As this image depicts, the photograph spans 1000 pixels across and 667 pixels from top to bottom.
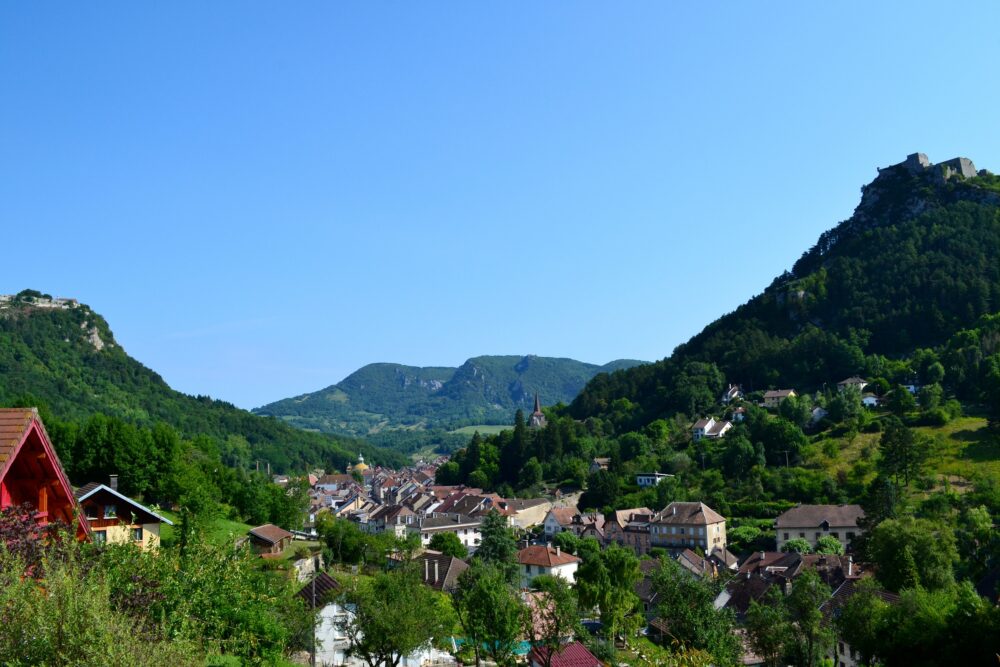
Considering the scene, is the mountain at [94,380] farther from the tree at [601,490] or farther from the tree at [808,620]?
the tree at [808,620]

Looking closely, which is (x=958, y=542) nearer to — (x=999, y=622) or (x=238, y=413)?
(x=999, y=622)

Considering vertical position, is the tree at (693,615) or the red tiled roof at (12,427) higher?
the red tiled roof at (12,427)

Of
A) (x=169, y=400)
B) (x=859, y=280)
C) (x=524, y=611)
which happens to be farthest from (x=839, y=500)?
(x=169, y=400)

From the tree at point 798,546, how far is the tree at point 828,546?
675 millimetres

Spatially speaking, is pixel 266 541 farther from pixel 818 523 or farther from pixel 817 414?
pixel 817 414

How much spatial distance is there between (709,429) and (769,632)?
2923 inches

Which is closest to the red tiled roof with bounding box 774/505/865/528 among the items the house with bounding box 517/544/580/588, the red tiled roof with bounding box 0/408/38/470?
the house with bounding box 517/544/580/588

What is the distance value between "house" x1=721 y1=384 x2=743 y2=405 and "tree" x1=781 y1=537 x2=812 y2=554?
57.9 meters

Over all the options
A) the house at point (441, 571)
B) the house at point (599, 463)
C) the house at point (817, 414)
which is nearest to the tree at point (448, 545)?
the house at point (441, 571)

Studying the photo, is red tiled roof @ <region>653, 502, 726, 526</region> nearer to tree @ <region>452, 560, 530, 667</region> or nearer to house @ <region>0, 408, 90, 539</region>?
tree @ <region>452, 560, 530, 667</region>

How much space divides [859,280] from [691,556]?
95.7 m

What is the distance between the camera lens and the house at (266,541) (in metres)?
49.3

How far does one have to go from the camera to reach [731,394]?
126938 mm

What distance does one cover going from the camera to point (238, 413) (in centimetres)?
19025
